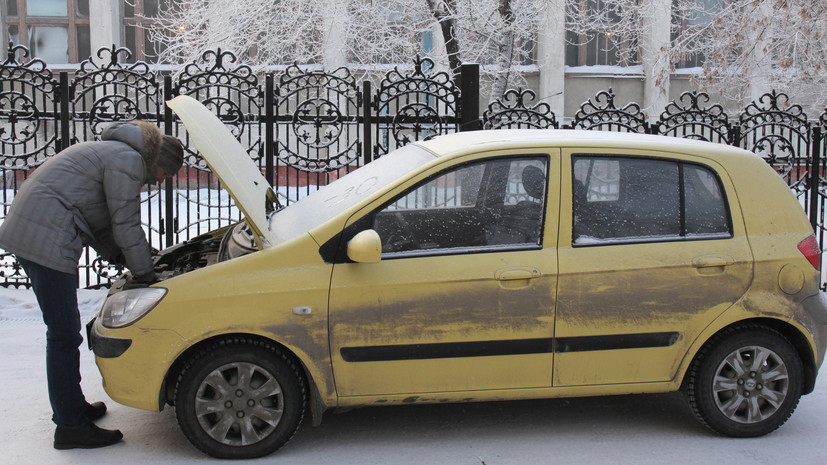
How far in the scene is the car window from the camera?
168 inches

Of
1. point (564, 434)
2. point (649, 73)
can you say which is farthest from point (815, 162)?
point (649, 73)

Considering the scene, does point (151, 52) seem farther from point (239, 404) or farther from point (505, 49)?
point (239, 404)

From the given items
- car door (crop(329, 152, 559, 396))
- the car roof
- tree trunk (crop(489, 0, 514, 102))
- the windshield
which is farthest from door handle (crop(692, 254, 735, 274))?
tree trunk (crop(489, 0, 514, 102))

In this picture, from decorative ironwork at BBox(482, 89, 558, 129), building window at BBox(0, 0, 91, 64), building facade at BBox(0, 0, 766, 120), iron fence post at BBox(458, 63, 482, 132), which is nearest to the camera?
iron fence post at BBox(458, 63, 482, 132)

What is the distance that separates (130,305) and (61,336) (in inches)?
18.0

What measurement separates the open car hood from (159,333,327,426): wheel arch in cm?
49

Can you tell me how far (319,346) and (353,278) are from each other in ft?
1.30

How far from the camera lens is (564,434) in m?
4.67

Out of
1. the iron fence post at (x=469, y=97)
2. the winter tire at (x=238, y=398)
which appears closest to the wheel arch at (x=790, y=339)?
the winter tire at (x=238, y=398)

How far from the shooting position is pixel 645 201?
447cm

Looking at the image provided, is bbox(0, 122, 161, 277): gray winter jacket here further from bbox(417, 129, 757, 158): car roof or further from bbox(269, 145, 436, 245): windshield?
bbox(417, 129, 757, 158): car roof

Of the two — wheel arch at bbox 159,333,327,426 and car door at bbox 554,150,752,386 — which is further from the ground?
car door at bbox 554,150,752,386

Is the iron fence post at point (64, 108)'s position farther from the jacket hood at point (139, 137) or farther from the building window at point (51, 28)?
the building window at point (51, 28)

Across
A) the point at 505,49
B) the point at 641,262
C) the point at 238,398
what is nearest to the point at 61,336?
the point at 238,398
